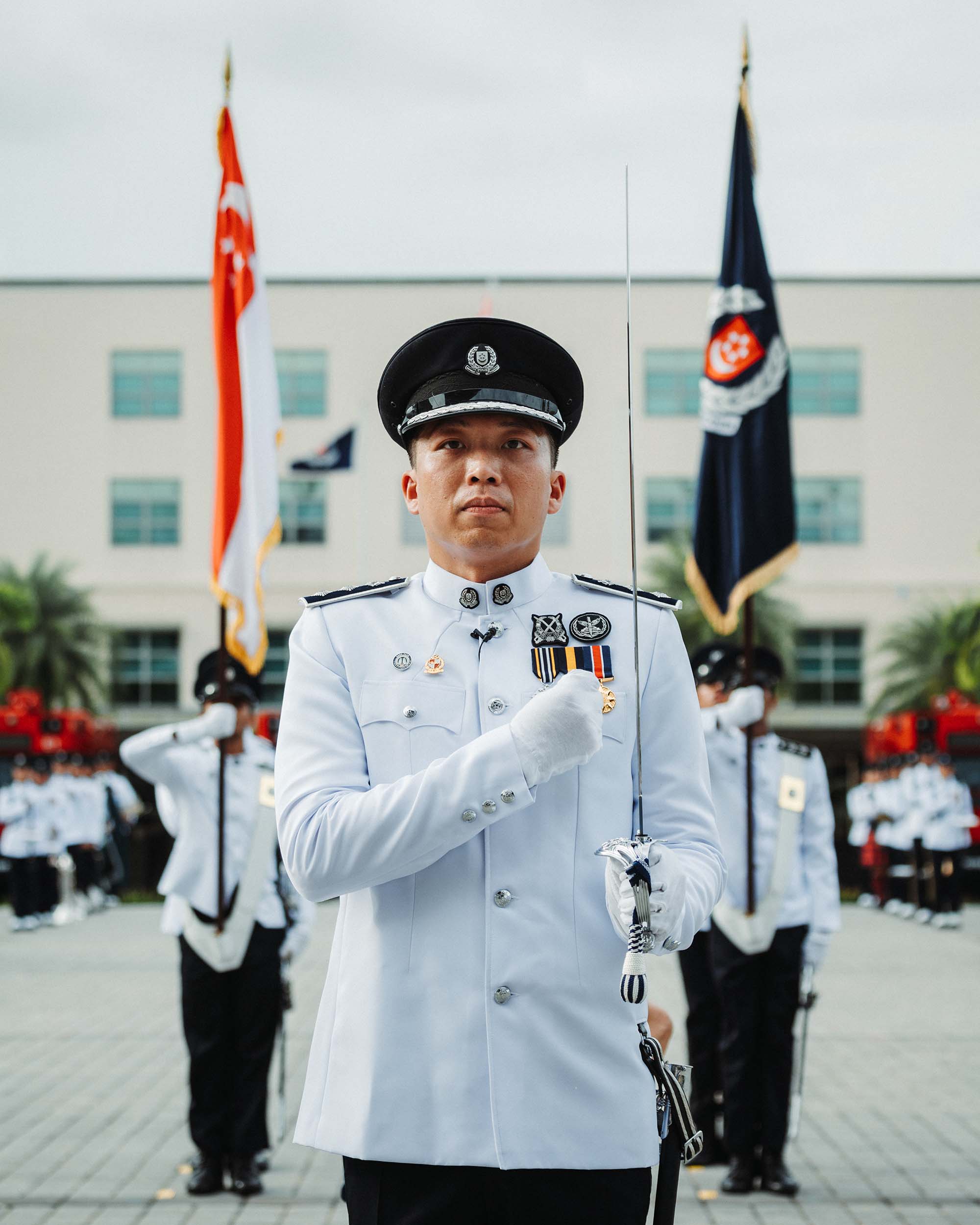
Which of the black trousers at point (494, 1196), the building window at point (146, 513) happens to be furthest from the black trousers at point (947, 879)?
the building window at point (146, 513)

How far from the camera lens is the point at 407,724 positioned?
7.75ft

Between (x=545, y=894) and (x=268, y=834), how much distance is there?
4.44m

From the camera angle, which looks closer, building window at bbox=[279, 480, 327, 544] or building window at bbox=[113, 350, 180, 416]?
building window at bbox=[279, 480, 327, 544]

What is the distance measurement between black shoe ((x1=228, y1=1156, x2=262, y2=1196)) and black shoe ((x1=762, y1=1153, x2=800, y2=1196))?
6.68 ft

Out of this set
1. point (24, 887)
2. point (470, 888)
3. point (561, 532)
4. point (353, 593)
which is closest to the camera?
point (470, 888)

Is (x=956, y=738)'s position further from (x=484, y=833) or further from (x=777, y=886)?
(x=484, y=833)

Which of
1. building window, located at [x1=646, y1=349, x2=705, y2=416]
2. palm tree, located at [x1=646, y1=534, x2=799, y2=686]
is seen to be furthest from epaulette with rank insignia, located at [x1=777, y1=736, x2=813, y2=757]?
building window, located at [x1=646, y1=349, x2=705, y2=416]

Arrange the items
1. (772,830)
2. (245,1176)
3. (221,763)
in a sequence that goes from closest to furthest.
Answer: (245,1176), (221,763), (772,830)

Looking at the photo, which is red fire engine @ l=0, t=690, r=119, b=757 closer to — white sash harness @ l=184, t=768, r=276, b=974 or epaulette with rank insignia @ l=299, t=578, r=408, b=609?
white sash harness @ l=184, t=768, r=276, b=974

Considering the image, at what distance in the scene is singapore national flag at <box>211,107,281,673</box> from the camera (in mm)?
6758

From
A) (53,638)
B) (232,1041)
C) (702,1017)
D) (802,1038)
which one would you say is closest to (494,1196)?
(232,1041)

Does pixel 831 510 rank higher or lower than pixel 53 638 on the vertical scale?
higher

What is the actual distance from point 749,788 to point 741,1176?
1.57 metres

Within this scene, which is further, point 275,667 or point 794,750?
point 275,667
